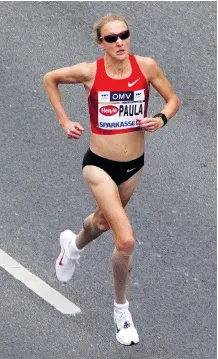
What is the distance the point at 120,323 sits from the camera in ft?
36.0

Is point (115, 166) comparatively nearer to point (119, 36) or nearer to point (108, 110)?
point (108, 110)

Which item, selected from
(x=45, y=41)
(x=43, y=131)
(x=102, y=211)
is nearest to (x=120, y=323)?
(x=102, y=211)

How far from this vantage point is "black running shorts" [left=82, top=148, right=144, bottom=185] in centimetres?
1064

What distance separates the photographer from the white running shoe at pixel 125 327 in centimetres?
1094

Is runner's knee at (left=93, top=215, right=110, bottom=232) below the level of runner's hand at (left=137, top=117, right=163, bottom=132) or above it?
below

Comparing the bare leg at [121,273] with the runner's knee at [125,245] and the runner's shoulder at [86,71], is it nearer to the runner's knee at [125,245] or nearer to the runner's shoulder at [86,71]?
the runner's knee at [125,245]

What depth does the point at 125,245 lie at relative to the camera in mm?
10234

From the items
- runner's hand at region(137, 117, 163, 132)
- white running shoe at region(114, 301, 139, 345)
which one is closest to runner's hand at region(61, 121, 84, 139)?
runner's hand at region(137, 117, 163, 132)

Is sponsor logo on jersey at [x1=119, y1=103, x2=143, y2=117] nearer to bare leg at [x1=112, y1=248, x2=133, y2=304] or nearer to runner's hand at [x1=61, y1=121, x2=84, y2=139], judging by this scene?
runner's hand at [x1=61, y1=121, x2=84, y2=139]

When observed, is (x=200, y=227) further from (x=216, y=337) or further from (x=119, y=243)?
(x=119, y=243)

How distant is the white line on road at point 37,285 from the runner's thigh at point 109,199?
4.35ft

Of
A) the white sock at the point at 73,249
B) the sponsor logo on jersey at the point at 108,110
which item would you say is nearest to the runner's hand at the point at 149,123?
the sponsor logo on jersey at the point at 108,110

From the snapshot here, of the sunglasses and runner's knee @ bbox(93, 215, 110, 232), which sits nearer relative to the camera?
the sunglasses

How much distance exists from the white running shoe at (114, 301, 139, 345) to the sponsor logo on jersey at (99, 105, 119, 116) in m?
1.73
